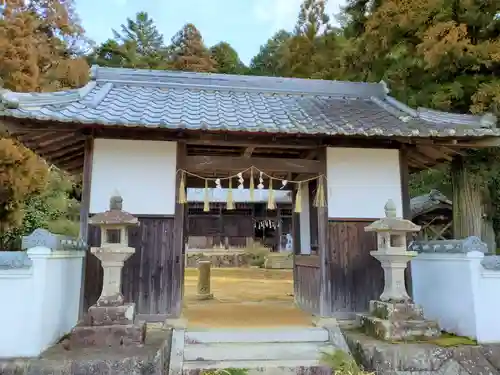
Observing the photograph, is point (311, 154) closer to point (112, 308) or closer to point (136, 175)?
point (136, 175)

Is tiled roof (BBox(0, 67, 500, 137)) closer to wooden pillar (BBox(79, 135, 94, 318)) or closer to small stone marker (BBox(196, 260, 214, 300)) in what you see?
wooden pillar (BBox(79, 135, 94, 318))

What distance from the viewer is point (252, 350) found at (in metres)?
5.52

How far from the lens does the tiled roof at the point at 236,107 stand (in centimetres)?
608

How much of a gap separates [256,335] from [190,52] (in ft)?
101

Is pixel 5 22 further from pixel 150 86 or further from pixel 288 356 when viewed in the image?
pixel 288 356

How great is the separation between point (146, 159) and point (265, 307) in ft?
14.1

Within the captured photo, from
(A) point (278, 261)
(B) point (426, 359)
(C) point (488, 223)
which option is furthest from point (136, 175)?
(A) point (278, 261)

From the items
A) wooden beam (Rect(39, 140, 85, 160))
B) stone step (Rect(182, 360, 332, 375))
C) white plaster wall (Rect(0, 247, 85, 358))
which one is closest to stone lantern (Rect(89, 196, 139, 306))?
white plaster wall (Rect(0, 247, 85, 358))

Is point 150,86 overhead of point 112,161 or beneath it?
overhead

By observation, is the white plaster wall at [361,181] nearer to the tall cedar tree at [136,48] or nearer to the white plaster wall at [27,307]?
the white plaster wall at [27,307]

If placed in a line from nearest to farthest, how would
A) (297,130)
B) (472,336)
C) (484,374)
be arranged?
(484,374)
(472,336)
(297,130)

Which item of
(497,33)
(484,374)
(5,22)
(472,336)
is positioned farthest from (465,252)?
(5,22)

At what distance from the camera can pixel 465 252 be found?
5730 mm

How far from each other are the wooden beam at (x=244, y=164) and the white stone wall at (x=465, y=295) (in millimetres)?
2387
